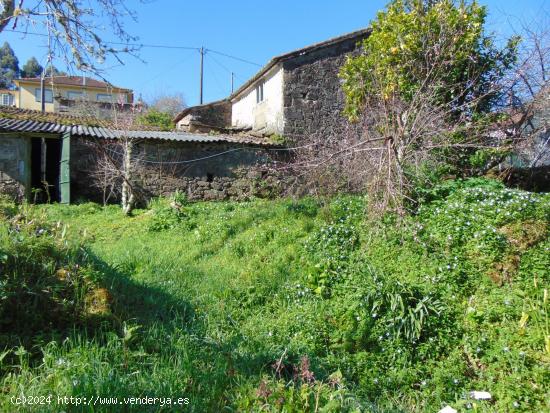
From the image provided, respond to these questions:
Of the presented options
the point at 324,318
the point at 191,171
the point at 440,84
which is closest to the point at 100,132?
the point at 191,171

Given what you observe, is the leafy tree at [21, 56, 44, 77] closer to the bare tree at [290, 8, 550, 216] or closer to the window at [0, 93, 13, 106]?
the window at [0, 93, 13, 106]

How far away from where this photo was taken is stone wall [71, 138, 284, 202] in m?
11.9

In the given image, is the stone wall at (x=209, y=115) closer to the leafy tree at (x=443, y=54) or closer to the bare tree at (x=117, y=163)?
the bare tree at (x=117, y=163)

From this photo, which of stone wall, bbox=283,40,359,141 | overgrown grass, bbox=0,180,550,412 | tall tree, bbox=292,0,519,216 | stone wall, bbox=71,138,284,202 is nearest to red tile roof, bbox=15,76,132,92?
stone wall, bbox=71,138,284,202

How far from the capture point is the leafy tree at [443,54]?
7.63m

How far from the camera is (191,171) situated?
40.0ft

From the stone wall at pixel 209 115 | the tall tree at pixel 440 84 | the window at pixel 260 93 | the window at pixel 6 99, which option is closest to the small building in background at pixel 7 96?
the window at pixel 6 99

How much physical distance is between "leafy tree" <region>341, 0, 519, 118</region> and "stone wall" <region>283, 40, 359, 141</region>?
15.1 feet

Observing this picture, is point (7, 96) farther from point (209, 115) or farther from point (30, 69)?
point (209, 115)

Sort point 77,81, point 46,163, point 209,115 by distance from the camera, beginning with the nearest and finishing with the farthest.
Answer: point 46,163 → point 209,115 → point 77,81

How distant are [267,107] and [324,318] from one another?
10591 millimetres

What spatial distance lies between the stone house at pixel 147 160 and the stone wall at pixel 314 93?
1355mm

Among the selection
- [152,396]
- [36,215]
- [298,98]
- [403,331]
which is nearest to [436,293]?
[403,331]

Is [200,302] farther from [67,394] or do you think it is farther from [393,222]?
[393,222]
